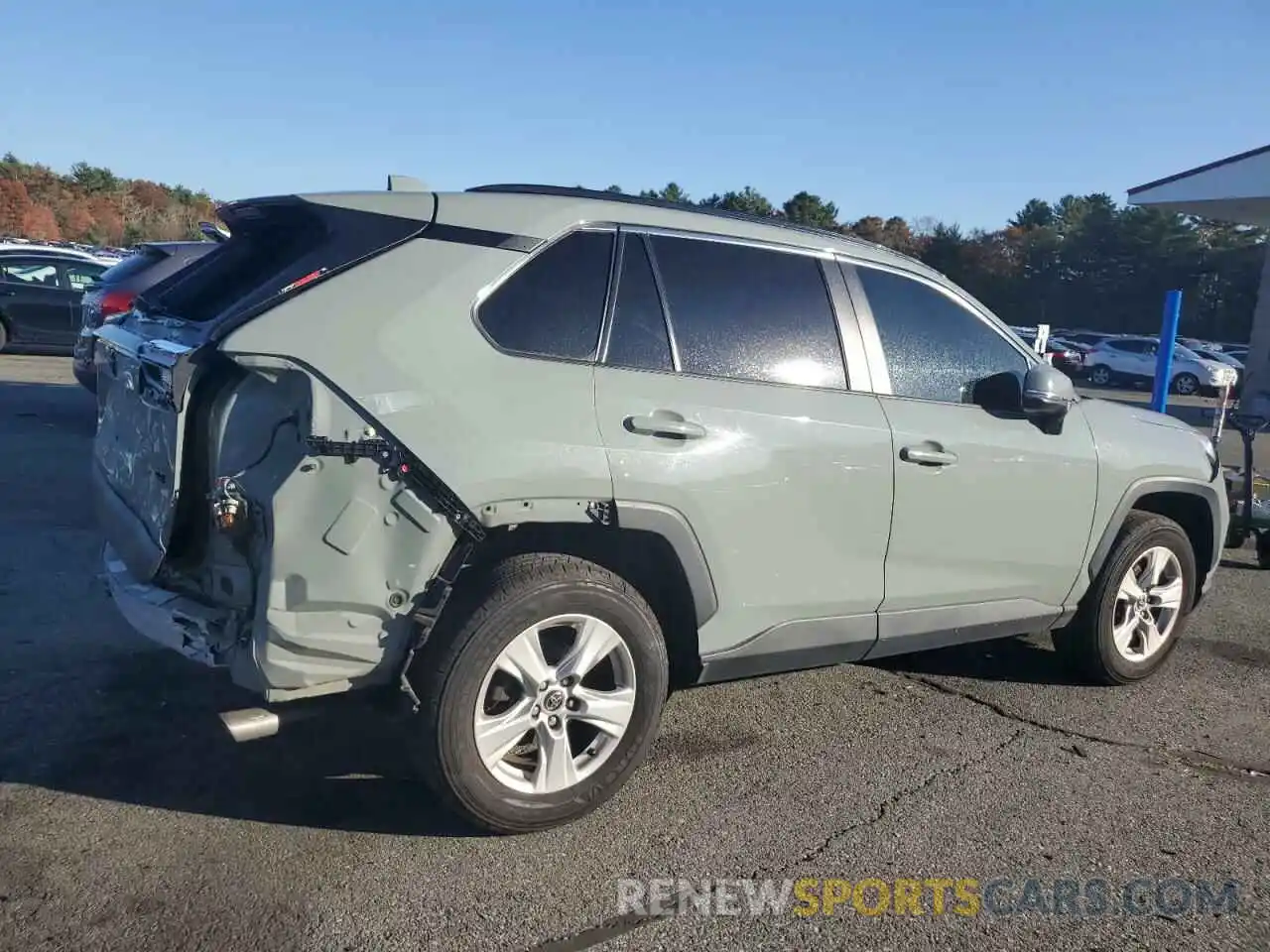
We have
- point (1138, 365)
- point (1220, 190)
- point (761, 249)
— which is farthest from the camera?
point (1138, 365)

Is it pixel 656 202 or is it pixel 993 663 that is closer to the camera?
pixel 656 202

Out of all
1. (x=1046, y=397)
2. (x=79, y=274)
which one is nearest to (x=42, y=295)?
(x=79, y=274)

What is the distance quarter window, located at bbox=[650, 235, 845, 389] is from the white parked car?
33789 millimetres

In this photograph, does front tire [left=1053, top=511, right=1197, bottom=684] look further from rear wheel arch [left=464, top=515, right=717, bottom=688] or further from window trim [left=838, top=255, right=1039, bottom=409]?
rear wheel arch [left=464, top=515, right=717, bottom=688]

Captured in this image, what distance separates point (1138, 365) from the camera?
36031mm

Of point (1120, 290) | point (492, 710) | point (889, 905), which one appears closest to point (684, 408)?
point (492, 710)

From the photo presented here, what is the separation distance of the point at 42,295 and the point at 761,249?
14.5m

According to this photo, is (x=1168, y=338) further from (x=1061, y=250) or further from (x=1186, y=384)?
(x=1061, y=250)

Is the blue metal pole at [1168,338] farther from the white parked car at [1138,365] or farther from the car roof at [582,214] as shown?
the white parked car at [1138,365]

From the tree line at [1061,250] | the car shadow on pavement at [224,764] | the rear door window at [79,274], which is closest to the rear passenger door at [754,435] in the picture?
the car shadow on pavement at [224,764]

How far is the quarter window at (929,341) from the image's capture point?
4379 mm

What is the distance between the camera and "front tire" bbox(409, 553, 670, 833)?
3293mm

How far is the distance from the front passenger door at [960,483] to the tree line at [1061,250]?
48.3 metres

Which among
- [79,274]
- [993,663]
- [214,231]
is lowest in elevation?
[993,663]
